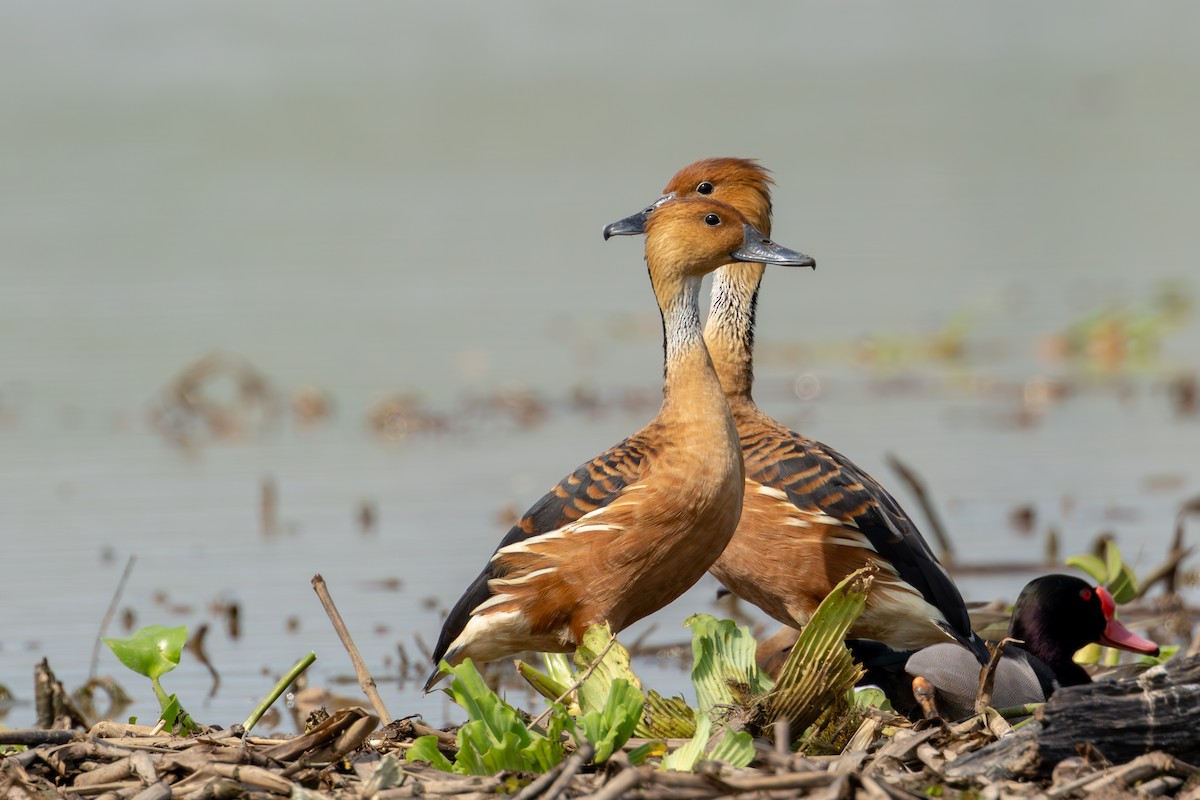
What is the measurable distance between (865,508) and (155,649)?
7.26 feet

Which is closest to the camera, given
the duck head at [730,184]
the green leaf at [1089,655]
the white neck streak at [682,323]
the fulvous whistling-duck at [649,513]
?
the fulvous whistling-duck at [649,513]

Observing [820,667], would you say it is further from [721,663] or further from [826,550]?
[826,550]

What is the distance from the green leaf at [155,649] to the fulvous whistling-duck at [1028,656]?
2029mm

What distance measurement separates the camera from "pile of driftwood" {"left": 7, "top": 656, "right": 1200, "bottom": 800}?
15.3 ft

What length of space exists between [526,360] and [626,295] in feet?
7.99

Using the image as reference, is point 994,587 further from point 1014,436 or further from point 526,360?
point 526,360

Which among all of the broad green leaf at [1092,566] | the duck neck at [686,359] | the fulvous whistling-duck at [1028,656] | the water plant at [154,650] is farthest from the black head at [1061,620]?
the water plant at [154,650]

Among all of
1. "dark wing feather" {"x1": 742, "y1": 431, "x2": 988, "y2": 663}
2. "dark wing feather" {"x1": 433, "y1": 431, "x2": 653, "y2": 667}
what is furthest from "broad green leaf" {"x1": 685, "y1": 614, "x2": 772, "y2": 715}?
"dark wing feather" {"x1": 742, "y1": 431, "x2": 988, "y2": 663}

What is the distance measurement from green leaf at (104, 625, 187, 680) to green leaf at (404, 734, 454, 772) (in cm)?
94

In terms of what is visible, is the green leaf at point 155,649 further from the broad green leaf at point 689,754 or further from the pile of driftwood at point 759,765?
the broad green leaf at point 689,754

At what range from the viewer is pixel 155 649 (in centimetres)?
577

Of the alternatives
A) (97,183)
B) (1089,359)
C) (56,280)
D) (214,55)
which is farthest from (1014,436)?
(214,55)

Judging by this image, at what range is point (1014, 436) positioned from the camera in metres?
11.5

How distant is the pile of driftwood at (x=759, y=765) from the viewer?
4.65 meters
